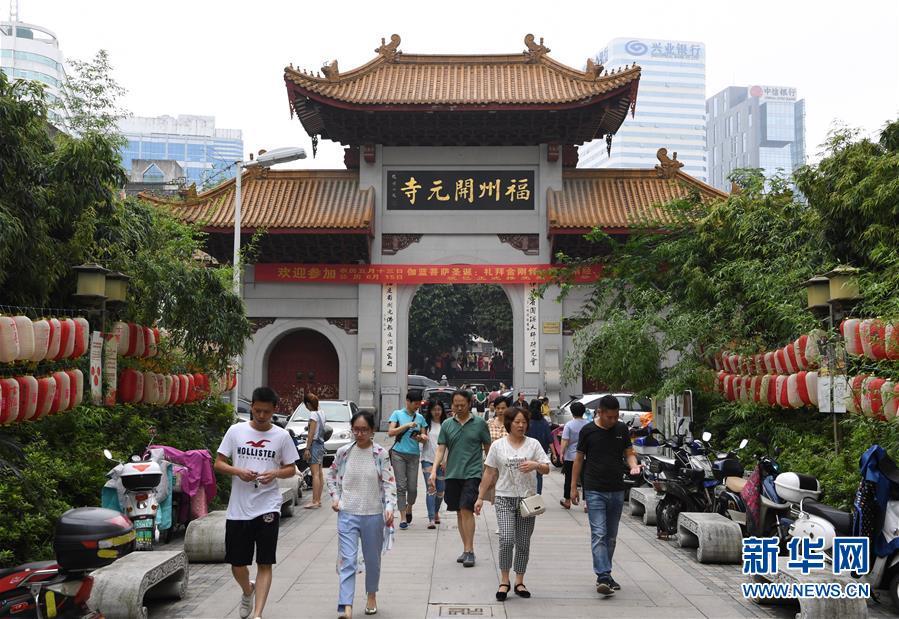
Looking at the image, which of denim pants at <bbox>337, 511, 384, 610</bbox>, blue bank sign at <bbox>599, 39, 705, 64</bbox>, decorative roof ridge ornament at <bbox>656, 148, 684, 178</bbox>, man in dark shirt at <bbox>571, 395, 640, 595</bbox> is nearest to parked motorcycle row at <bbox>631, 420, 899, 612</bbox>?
man in dark shirt at <bbox>571, 395, 640, 595</bbox>

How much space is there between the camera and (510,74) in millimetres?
26141

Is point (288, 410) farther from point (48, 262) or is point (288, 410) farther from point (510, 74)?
point (48, 262)

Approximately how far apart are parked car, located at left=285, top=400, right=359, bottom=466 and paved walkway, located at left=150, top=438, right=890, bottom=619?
636 centimetres

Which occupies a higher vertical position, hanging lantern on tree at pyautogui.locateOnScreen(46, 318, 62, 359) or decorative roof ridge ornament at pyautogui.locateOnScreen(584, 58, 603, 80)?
decorative roof ridge ornament at pyautogui.locateOnScreen(584, 58, 603, 80)

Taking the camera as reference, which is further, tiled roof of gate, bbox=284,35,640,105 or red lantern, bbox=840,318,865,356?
tiled roof of gate, bbox=284,35,640,105

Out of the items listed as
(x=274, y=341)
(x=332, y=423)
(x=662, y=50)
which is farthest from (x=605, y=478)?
Result: (x=662, y=50)

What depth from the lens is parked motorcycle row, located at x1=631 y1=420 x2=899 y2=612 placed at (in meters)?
7.03

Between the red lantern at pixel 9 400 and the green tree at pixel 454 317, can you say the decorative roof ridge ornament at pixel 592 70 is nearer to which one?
the red lantern at pixel 9 400

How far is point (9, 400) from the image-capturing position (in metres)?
8.61

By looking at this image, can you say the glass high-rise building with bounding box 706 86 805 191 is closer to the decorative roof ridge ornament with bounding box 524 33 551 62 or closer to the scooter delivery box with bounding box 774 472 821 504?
the decorative roof ridge ornament with bounding box 524 33 551 62

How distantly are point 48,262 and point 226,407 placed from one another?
222 inches

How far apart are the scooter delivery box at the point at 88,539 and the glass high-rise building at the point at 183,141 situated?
11979 centimetres

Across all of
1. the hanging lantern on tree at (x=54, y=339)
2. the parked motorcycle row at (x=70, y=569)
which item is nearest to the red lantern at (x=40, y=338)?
the hanging lantern on tree at (x=54, y=339)

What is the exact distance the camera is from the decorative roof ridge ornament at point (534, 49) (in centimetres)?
2664
